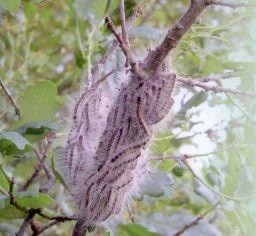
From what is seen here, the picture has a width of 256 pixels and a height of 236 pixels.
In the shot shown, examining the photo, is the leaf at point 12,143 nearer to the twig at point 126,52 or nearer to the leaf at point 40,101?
the leaf at point 40,101

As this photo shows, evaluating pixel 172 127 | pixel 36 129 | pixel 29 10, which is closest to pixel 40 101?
pixel 36 129

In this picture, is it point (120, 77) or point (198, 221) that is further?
point (198, 221)

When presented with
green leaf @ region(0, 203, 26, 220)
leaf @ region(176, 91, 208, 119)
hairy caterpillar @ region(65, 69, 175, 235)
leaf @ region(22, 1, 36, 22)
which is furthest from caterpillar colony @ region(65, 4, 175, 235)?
leaf @ region(22, 1, 36, 22)

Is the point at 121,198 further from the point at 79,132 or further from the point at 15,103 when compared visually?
the point at 15,103

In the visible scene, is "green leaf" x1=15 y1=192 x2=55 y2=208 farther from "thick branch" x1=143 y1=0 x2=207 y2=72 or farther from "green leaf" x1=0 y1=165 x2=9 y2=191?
"thick branch" x1=143 y1=0 x2=207 y2=72

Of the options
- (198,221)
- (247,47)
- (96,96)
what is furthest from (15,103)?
(247,47)

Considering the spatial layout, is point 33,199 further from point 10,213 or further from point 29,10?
point 29,10

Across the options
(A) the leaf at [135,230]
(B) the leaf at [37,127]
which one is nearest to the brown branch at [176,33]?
(B) the leaf at [37,127]
